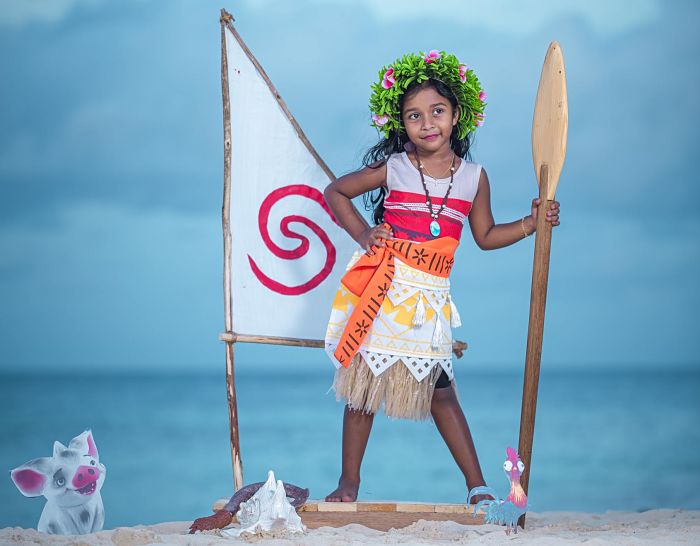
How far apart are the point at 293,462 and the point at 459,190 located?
4.45 meters

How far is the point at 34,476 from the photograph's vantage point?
10.1ft

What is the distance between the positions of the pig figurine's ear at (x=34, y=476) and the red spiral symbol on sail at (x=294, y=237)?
1083mm

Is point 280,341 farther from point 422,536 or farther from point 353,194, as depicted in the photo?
point 422,536

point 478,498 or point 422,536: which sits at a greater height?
point 478,498

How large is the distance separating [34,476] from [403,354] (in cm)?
118

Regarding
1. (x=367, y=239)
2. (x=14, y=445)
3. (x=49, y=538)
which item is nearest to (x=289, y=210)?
(x=367, y=239)

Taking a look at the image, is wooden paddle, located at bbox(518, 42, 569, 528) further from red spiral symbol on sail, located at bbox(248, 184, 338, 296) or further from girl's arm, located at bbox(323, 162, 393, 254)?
red spiral symbol on sail, located at bbox(248, 184, 338, 296)

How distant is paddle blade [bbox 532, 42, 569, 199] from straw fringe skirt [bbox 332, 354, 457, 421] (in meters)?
0.73

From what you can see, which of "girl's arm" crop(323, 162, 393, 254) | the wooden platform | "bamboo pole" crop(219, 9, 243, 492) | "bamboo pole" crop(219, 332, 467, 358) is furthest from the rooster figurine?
"bamboo pole" crop(219, 9, 243, 492)

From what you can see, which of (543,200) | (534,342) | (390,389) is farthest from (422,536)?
(543,200)

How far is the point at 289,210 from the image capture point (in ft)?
12.7

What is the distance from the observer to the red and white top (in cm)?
346

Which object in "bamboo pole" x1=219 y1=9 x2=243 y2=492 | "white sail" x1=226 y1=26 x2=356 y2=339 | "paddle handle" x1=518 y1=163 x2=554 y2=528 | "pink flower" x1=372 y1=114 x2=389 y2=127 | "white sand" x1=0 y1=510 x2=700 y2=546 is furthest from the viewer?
"white sail" x1=226 y1=26 x2=356 y2=339

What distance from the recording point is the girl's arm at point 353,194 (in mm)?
3531
